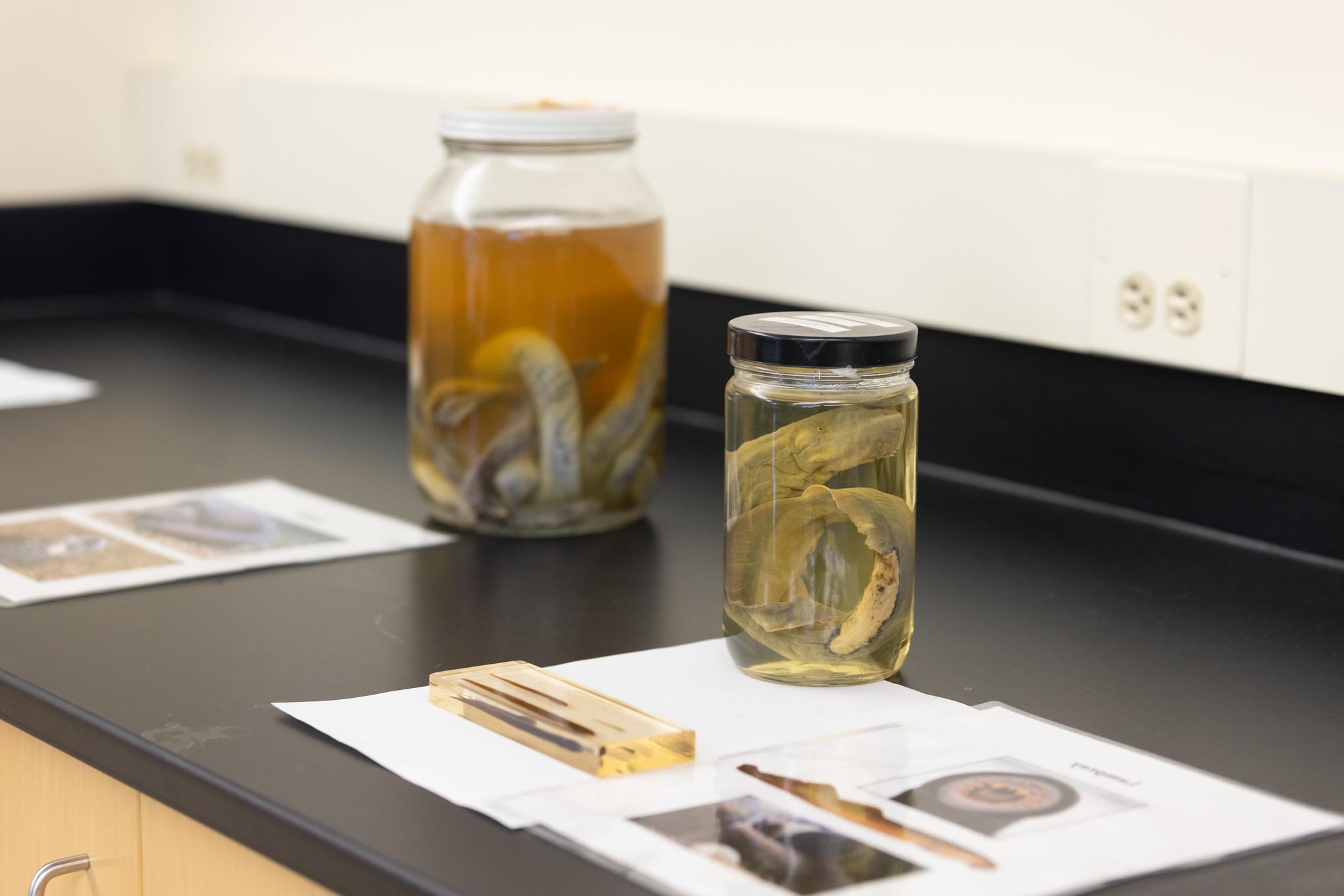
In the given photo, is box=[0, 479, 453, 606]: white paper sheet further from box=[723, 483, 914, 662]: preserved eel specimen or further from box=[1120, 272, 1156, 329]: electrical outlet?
box=[1120, 272, 1156, 329]: electrical outlet

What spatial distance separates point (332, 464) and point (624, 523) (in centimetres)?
30

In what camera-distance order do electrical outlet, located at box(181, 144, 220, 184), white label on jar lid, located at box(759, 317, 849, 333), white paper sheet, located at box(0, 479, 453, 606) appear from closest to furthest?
white label on jar lid, located at box(759, 317, 849, 333) < white paper sheet, located at box(0, 479, 453, 606) < electrical outlet, located at box(181, 144, 220, 184)

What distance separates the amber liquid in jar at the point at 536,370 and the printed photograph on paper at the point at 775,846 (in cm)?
48

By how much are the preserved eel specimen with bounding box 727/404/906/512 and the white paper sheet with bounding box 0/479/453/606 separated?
1.27ft

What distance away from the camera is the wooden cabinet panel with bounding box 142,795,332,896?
0.76m

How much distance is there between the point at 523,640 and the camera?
985 mm

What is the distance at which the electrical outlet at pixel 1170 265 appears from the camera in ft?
3.75

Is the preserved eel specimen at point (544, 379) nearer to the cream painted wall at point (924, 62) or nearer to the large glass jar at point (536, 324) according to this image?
the large glass jar at point (536, 324)

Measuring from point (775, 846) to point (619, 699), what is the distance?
19 centimetres

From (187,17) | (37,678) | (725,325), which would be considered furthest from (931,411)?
(187,17)

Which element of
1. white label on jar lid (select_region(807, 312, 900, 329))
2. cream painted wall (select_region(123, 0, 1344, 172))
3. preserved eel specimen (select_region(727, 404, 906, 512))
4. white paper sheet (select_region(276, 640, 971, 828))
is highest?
cream painted wall (select_region(123, 0, 1344, 172))

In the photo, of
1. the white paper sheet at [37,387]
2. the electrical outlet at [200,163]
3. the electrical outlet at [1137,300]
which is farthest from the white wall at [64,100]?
the electrical outlet at [1137,300]

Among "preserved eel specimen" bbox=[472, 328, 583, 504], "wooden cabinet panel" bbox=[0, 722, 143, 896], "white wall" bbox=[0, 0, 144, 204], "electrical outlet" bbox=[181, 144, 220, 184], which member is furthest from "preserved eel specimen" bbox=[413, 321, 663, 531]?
"white wall" bbox=[0, 0, 144, 204]

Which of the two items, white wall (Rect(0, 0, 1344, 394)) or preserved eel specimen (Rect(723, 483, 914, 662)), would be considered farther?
white wall (Rect(0, 0, 1344, 394))
